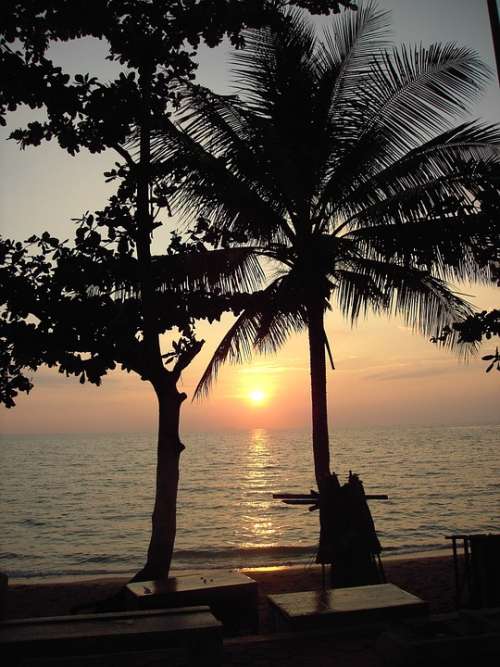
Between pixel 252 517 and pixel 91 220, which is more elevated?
pixel 91 220

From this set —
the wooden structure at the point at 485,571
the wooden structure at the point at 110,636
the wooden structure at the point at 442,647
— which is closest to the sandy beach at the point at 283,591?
the wooden structure at the point at 110,636

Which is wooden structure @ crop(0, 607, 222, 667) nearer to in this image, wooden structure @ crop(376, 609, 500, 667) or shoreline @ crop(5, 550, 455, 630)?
wooden structure @ crop(376, 609, 500, 667)

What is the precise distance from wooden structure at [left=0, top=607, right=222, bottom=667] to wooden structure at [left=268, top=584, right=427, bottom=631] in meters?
1.04

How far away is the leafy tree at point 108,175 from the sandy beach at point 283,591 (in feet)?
8.51

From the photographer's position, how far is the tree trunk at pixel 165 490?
329 inches

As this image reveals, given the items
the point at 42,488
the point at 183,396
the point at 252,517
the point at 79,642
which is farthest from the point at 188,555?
the point at 42,488

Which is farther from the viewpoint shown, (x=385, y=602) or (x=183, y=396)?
(x=183, y=396)

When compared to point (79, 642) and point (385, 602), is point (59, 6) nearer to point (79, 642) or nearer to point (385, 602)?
point (79, 642)

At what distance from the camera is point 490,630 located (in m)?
4.20

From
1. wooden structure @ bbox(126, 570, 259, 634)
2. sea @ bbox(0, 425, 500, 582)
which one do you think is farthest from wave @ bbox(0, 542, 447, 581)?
wooden structure @ bbox(126, 570, 259, 634)

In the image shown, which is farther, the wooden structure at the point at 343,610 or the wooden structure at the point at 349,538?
the wooden structure at the point at 349,538

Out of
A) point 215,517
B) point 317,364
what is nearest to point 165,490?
point 317,364

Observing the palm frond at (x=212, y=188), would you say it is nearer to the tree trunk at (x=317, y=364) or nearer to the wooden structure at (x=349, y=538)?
the tree trunk at (x=317, y=364)

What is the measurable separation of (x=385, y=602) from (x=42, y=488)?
50020 mm
